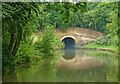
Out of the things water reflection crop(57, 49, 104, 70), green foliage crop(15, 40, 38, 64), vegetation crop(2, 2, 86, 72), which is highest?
vegetation crop(2, 2, 86, 72)

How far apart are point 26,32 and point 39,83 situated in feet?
15.0

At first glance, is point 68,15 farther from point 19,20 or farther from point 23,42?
point 23,42

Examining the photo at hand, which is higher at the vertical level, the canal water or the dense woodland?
the dense woodland

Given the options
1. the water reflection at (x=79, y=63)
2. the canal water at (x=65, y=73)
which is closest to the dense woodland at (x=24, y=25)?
the canal water at (x=65, y=73)

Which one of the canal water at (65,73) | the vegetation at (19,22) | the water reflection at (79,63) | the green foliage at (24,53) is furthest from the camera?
the green foliage at (24,53)

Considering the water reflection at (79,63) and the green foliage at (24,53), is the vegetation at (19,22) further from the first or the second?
the water reflection at (79,63)

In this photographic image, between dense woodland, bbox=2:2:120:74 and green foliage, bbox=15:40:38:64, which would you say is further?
green foliage, bbox=15:40:38:64

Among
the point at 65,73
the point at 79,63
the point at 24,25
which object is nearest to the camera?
the point at 65,73

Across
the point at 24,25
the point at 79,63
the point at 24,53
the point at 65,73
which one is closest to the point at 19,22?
the point at 24,25

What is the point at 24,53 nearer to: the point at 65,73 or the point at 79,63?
the point at 79,63

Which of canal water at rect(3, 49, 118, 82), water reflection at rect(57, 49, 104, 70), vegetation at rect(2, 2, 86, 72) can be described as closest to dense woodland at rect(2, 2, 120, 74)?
vegetation at rect(2, 2, 86, 72)

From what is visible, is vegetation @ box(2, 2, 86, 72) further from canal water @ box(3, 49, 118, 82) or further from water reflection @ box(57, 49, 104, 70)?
water reflection @ box(57, 49, 104, 70)

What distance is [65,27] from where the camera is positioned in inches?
1545

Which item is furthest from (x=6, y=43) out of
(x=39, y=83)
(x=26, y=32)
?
(x=39, y=83)
